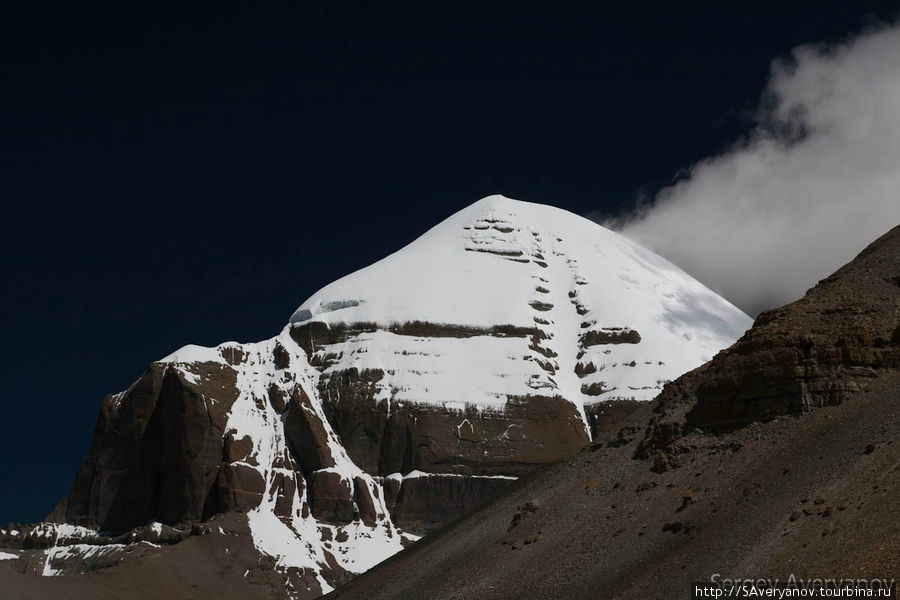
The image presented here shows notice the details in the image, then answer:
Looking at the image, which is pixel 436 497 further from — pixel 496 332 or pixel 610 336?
pixel 610 336

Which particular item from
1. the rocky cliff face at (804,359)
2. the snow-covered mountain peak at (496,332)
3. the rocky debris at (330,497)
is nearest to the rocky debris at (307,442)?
the rocky debris at (330,497)

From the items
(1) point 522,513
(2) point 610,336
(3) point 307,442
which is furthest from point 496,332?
(1) point 522,513

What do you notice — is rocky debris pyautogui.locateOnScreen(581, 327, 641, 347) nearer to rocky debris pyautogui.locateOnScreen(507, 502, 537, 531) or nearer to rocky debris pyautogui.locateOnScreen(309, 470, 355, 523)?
rocky debris pyautogui.locateOnScreen(309, 470, 355, 523)

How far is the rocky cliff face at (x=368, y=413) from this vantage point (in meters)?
151

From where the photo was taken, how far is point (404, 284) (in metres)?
188

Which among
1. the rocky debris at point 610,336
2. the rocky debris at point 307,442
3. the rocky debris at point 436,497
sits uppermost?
the rocky debris at point 610,336

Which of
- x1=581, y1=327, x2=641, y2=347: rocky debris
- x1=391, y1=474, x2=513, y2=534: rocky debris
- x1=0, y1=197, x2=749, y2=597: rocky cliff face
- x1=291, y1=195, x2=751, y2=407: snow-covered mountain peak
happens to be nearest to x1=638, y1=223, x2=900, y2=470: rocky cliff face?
x1=0, y1=197, x2=749, y2=597: rocky cliff face

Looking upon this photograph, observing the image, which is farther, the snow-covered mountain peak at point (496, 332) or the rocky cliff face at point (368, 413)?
the snow-covered mountain peak at point (496, 332)

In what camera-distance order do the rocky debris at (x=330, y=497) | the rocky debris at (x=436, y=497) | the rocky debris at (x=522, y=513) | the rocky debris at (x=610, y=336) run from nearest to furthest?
the rocky debris at (x=522, y=513), the rocky debris at (x=330, y=497), the rocky debris at (x=436, y=497), the rocky debris at (x=610, y=336)

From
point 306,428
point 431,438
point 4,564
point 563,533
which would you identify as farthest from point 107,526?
point 563,533

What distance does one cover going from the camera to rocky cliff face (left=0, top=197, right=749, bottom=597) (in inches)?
5960

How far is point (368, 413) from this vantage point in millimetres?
169250

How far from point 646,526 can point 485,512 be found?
20.8 m

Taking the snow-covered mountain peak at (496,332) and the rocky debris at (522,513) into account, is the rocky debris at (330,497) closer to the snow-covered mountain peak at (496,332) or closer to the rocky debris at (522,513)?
the snow-covered mountain peak at (496,332)
